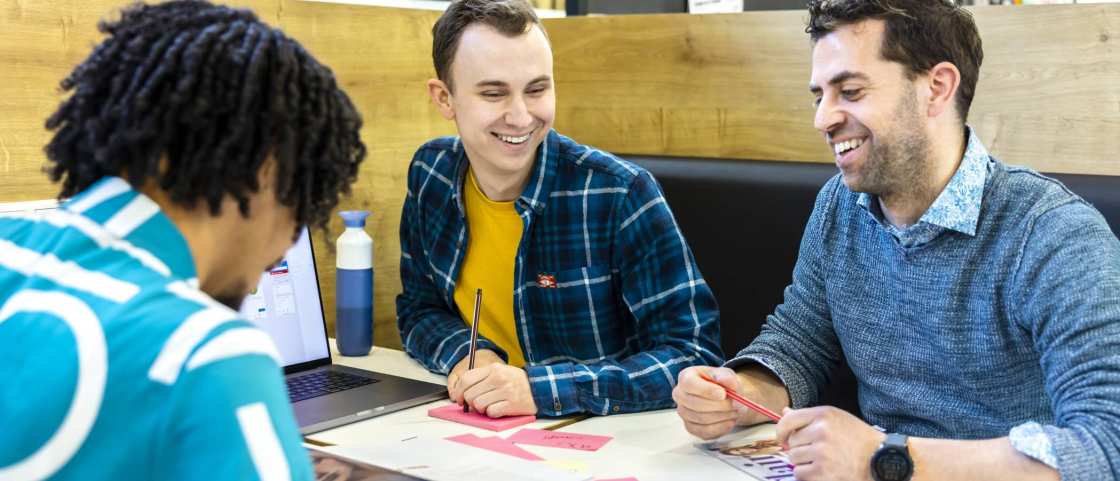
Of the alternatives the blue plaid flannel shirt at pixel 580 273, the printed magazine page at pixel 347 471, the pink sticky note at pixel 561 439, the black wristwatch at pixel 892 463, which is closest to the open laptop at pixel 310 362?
the blue plaid flannel shirt at pixel 580 273

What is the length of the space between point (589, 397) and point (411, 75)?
3.67 ft

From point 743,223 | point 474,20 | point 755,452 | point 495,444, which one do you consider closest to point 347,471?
point 495,444

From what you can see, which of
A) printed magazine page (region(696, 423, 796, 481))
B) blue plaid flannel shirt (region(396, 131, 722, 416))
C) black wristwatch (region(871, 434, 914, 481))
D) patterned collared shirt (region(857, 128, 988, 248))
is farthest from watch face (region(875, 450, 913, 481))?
blue plaid flannel shirt (region(396, 131, 722, 416))

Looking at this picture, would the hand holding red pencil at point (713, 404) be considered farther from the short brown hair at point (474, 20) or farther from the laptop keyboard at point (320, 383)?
the short brown hair at point (474, 20)

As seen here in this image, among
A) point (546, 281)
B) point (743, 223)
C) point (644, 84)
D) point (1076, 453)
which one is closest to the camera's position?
point (1076, 453)

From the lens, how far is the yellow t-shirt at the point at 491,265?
6.36 feet

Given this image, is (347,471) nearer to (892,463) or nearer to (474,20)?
(892,463)

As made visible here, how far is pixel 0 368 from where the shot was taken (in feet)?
2.27

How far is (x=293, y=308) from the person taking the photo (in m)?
1.95

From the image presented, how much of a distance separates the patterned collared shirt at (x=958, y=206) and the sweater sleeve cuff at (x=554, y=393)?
49 cm

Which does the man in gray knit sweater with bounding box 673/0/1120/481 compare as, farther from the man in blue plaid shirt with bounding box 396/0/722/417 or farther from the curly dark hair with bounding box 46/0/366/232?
the curly dark hair with bounding box 46/0/366/232

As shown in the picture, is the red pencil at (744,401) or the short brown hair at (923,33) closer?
the red pencil at (744,401)

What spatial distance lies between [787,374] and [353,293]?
768mm

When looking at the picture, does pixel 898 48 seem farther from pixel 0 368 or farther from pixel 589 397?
pixel 0 368
